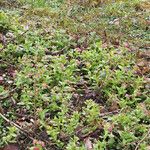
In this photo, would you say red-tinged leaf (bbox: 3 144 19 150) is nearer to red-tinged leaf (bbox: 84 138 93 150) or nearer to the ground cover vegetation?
the ground cover vegetation

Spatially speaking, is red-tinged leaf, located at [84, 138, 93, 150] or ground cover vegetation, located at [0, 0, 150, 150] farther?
ground cover vegetation, located at [0, 0, 150, 150]

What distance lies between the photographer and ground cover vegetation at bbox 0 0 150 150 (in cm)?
382

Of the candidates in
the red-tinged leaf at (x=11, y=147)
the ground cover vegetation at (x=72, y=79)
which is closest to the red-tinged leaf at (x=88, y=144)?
the ground cover vegetation at (x=72, y=79)

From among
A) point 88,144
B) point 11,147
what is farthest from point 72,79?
point 11,147

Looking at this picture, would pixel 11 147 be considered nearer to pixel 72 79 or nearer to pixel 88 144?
pixel 88 144

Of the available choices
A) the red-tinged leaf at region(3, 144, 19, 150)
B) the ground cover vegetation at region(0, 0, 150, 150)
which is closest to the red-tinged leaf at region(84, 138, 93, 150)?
the ground cover vegetation at region(0, 0, 150, 150)

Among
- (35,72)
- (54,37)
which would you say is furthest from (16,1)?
(35,72)

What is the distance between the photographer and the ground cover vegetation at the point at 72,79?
12.5 feet

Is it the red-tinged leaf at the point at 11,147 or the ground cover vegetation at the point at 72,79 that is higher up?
the ground cover vegetation at the point at 72,79

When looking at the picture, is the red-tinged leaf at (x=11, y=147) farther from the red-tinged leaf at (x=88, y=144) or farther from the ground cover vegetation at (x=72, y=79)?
the red-tinged leaf at (x=88, y=144)

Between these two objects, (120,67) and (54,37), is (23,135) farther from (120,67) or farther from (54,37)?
(54,37)

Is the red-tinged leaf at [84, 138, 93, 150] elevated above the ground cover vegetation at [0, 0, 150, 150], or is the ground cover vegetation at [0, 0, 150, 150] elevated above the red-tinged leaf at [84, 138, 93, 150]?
the ground cover vegetation at [0, 0, 150, 150]

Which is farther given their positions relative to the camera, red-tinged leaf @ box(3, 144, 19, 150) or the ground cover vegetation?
the ground cover vegetation

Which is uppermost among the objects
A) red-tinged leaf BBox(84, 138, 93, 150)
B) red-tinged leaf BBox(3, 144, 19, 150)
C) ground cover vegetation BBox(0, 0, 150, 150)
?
ground cover vegetation BBox(0, 0, 150, 150)
